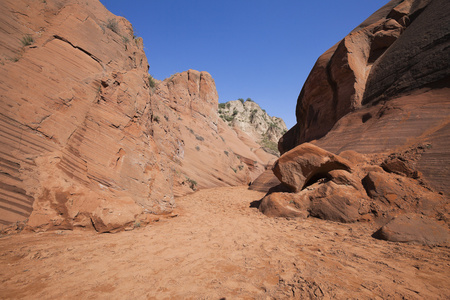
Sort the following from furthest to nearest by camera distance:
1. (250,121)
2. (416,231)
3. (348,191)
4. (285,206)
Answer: (250,121) < (285,206) < (348,191) < (416,231)

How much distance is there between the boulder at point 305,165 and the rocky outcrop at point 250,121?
34898 millimetres

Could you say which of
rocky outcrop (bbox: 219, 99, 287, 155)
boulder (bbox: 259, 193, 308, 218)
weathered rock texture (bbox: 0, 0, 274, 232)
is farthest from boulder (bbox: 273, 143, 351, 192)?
rocky outcrop (bbox: 219, 99, 287, 155)

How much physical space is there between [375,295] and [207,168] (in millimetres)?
13370

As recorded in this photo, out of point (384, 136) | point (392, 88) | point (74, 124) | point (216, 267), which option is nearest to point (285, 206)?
point (216, 267)

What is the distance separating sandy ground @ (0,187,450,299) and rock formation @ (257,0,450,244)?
1.23 metres

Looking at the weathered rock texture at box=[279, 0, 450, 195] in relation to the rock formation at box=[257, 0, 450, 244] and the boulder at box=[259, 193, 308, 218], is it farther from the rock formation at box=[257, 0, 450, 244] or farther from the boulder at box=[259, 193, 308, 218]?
the boulder at box=[259, 193, 308, 218]

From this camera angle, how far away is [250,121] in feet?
165

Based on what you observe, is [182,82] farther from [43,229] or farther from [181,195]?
[43,229]

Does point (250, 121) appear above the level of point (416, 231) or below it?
above

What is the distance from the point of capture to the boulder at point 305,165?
6.41 metres

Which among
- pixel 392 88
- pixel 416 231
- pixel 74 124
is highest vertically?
pixel 392 88

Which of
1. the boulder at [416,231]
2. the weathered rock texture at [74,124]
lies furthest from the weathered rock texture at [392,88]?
the weathered rock texture at [74,124]

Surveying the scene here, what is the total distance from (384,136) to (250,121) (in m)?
43.5

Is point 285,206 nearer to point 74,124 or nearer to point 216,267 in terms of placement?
point 216,267
